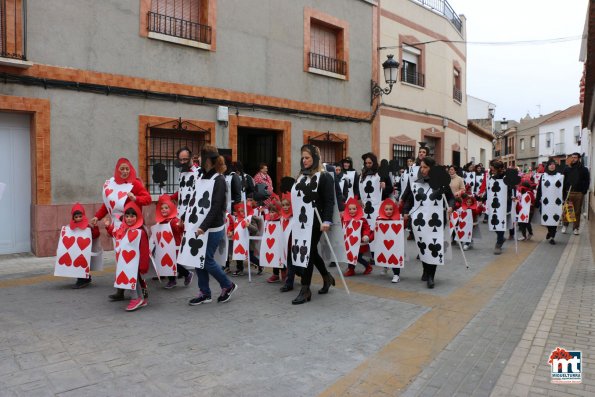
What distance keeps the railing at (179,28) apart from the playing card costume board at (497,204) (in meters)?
7.04

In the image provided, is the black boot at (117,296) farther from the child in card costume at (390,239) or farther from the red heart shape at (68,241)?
the child in card costume at (390,239)

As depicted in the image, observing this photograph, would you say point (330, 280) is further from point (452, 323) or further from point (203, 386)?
point (203, 386)

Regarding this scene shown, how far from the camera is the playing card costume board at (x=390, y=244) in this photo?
7.13m

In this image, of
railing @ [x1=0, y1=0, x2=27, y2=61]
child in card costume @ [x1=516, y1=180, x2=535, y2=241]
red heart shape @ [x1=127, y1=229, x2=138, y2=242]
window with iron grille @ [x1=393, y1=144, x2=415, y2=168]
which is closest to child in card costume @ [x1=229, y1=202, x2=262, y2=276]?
red heart shape @ [x1=127, y1=229, x2=138, y2=242]

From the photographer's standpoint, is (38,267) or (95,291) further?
(38,267)

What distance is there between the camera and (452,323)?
5.18 metres

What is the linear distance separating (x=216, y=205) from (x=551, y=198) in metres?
9.19

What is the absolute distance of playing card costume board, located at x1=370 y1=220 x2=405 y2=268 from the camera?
7133mm

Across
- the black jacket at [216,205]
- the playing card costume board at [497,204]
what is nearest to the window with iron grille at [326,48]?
the playing card costume board at [497,204]

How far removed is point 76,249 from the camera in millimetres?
6516

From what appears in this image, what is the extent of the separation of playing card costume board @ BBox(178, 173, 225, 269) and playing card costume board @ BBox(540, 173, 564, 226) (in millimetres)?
8959

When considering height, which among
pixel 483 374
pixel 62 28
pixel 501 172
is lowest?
pixel 483 374

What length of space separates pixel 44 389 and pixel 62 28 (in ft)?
24.3

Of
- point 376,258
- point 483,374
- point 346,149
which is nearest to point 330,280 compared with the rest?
point 376,258
